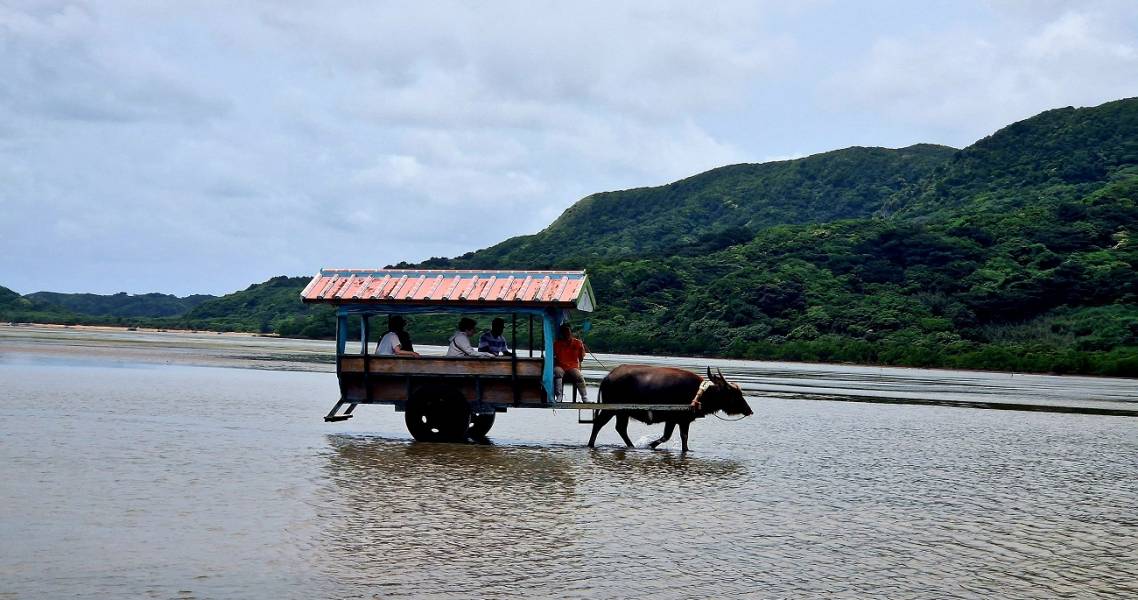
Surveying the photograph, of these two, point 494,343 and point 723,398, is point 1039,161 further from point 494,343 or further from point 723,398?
point 494,343

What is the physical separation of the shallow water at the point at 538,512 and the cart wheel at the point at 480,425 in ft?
2.38

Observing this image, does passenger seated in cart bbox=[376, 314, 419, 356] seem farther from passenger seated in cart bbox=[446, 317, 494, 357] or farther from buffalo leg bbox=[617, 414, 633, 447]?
buffalo leg bbox=[617, 414, 633, 447]

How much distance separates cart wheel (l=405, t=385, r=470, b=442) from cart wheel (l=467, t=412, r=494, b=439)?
36.3 inches

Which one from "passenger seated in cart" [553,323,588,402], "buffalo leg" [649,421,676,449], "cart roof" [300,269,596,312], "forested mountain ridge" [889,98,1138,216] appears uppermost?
"forested mountain ridge" [889,98,1138,216]

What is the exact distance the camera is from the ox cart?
1997 cm

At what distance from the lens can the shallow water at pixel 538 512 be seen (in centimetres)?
977

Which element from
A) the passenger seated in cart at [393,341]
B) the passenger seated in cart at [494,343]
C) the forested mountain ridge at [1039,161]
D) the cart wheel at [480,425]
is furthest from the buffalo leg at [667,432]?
the forested mountain ridge at [1039,161]

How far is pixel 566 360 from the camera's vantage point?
20344 mm

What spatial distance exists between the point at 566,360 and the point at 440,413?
2.44 metres

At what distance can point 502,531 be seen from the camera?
11820 mm

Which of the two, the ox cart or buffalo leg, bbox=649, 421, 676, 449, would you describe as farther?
buffalo leg, bbox=649, 421, 676, 449

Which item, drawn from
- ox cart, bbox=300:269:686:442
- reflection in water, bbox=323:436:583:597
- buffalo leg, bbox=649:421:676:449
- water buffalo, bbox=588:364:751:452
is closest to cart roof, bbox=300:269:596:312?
ox cart, bbox=300:269:686:442

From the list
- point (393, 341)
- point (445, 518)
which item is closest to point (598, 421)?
point (393, 341)

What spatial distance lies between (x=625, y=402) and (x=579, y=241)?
580 ft
